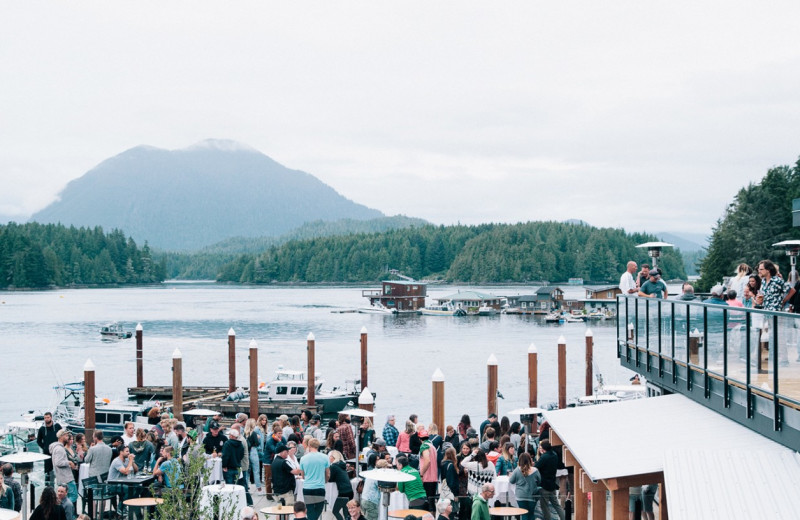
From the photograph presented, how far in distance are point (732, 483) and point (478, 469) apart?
230 inches

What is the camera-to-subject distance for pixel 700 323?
39.0 ft

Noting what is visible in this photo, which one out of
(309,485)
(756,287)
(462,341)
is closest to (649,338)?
(756,287)

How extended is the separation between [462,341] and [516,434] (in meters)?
67.6

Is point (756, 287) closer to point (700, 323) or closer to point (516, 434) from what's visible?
point (700, 323)

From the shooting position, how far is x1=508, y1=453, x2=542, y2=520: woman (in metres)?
12.6

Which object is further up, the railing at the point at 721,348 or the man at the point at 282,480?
the railing at the point at 721,348

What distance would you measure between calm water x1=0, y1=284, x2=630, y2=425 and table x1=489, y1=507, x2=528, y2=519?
25449 mm

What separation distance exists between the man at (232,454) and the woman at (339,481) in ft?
6.02

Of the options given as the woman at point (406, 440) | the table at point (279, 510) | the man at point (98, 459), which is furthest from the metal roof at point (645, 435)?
the man at point (98, 459)

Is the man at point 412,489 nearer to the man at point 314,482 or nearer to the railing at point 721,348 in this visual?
the man at point 314,482

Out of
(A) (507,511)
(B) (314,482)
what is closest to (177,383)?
(B) (314,482)

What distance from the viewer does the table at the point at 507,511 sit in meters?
12.4

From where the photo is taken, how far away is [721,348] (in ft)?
36.3

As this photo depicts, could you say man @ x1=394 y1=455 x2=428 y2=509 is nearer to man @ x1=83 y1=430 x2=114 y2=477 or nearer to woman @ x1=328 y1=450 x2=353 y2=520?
woman @ x1=328 y1=450 x2=353 y2=520
